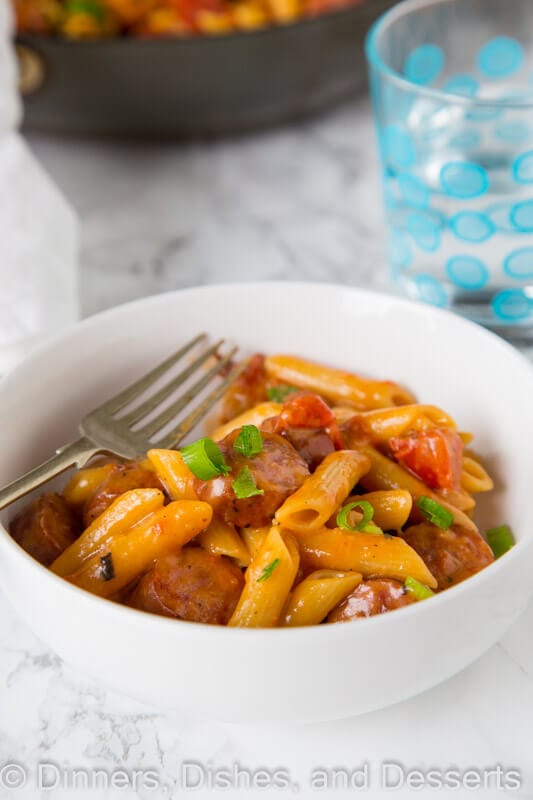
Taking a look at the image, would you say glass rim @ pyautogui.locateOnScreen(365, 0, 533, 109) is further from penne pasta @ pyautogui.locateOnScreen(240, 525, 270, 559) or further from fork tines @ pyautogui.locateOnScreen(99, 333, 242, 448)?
penne pasta @ pyautogui.locateOnScreen(240, 525, 270, 559)

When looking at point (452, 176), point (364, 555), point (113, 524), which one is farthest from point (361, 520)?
point (452, 176)

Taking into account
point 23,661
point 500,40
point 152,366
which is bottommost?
point 23,661

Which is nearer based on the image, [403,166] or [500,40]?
[403,166]

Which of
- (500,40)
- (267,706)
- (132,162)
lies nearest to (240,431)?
(267,706)

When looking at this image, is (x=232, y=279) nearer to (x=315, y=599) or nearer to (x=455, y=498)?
(x=455, y=498)

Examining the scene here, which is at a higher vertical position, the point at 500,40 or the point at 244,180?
the point at 500,40

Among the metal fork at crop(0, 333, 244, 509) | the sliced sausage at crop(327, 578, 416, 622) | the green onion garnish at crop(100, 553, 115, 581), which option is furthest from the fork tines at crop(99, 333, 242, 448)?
the sliced sausage at crop(327, 578, 416, 622)

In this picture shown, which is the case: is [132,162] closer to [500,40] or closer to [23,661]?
[500,40]
